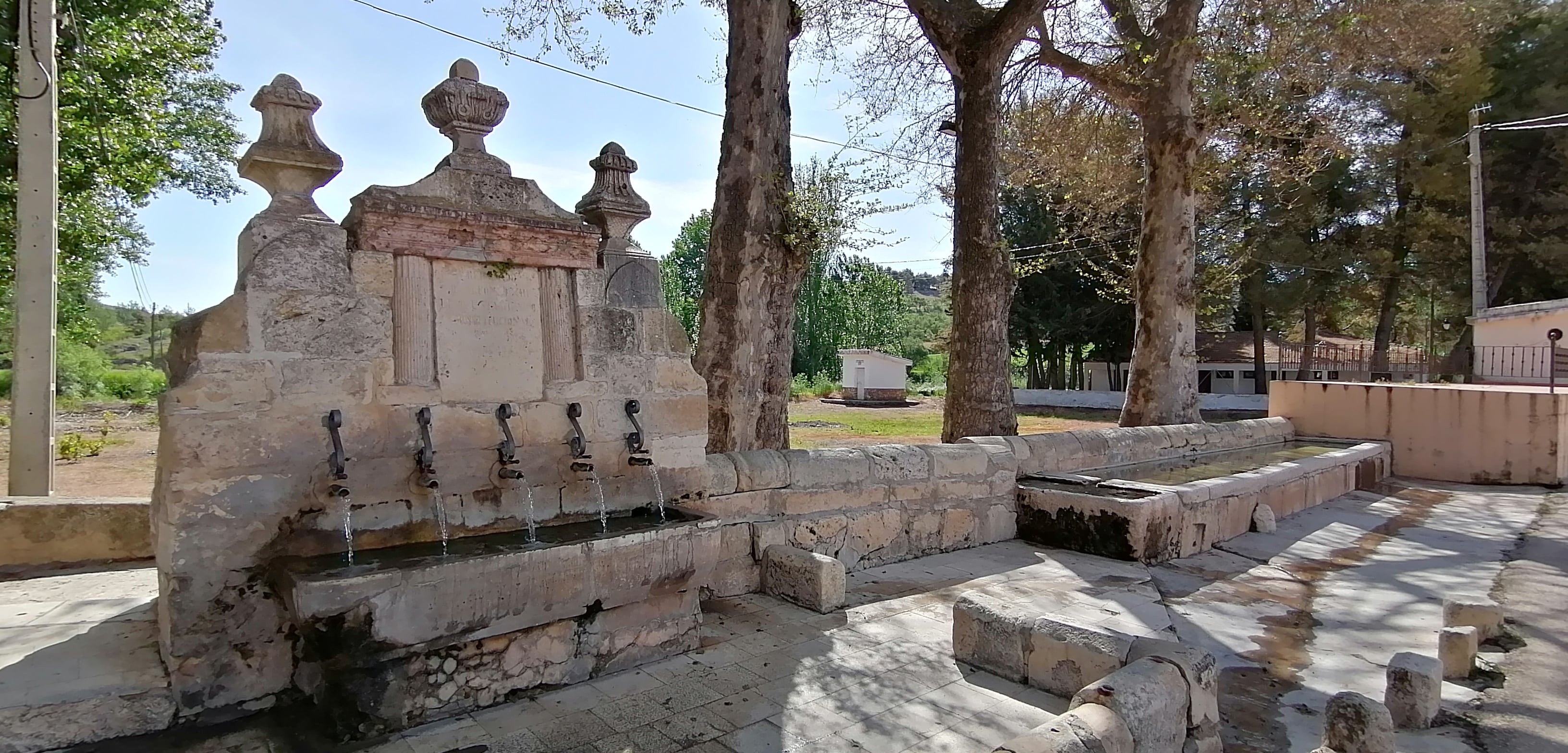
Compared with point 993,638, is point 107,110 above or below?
Answer: above

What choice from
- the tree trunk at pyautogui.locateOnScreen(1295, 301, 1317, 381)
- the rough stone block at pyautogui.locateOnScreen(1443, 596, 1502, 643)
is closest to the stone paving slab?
the rough stone block at pyautogui.locateOnScreen(1443, 596, 1502, 643)

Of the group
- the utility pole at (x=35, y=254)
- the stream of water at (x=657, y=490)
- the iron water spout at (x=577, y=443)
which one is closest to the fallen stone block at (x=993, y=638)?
the stream of water at (x=657, y=490)

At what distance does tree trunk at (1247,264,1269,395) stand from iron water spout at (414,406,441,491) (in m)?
22.4

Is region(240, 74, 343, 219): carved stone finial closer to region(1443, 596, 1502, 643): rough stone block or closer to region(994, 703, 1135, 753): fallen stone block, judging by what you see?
region(994, 703, 1135, 753): fallen stone block

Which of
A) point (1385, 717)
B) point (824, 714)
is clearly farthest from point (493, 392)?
point (1385, 717)

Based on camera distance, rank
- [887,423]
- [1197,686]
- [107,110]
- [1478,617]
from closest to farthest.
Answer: [1197,686] → [1478,617] → [107,110] → [887,423]

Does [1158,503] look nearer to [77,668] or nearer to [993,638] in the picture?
[993,638]

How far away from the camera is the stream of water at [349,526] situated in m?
2.93

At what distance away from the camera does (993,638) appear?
3215 millimetres

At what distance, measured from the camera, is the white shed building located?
2720 cm

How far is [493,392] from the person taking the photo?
134 inches

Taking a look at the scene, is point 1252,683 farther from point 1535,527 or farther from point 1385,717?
point 1535,527

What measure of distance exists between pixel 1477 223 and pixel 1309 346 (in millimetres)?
6125

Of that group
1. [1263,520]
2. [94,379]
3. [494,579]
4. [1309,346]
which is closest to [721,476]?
[494,579]
